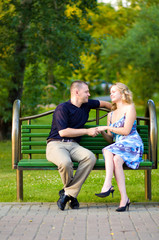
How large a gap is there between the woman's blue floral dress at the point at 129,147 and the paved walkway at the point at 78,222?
52cm

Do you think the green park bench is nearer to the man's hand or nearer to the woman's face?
the man's hand

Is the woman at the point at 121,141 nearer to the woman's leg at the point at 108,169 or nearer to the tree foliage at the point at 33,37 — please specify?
the woman's leg at the point at 108,169

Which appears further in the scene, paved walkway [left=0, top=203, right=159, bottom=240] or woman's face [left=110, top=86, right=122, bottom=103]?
woman's face [left=110, top=86, right=122, bottom=103]

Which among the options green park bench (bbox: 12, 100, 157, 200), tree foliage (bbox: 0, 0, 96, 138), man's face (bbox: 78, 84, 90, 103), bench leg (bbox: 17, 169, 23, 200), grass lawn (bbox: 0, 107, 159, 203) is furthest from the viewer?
A: tree foliage (bbox: 0, 0, 96, 138)

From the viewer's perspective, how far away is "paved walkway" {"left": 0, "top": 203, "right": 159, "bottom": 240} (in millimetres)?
4414

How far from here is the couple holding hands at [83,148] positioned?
556cm

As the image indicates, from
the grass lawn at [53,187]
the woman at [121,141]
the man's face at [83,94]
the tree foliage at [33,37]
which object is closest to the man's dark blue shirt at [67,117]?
the man's face at [83,94]

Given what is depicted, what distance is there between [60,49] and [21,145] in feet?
29.3

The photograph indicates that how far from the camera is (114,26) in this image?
45.7m

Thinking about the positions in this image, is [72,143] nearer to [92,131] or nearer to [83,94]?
[92,131]

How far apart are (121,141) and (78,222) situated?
1262 millimetres

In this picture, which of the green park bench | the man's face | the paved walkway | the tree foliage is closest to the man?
the man's face

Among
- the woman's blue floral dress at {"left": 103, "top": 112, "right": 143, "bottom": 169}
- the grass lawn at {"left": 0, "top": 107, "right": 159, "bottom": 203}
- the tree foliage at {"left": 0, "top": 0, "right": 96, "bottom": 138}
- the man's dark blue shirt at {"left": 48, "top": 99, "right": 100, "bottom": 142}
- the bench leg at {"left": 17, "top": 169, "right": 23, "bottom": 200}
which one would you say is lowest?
the grass lawn at {"left": 0, "top": 107, "right": 159, "bottom": 203}

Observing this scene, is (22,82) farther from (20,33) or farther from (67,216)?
Result: (67,216)
